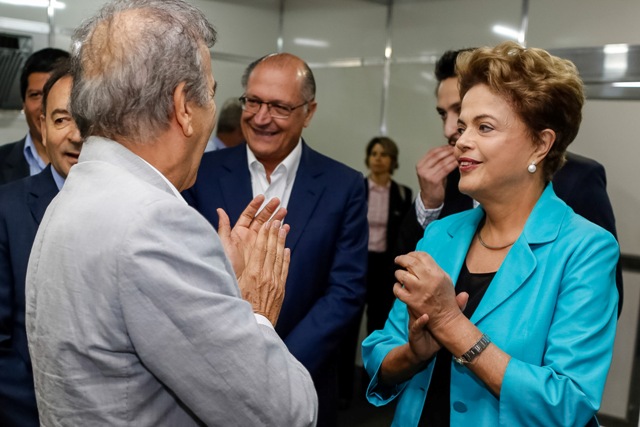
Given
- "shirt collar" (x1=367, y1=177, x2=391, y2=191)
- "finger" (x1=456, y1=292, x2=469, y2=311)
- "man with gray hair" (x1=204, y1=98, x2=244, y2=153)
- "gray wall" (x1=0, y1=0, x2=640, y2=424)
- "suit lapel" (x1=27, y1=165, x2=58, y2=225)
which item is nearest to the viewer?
"finger" (x1=456, y1=292, x2=469, y2=311)

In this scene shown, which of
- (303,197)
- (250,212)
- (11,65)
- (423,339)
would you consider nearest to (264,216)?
(250,212)

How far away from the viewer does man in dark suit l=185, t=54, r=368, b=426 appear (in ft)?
7.73

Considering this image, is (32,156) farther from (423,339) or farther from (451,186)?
(423,339)

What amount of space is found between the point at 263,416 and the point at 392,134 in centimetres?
477

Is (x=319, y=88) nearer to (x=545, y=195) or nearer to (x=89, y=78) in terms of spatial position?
(x=545, y=195)

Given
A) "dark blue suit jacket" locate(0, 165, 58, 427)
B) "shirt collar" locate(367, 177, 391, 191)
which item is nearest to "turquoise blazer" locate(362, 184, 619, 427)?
"dark blue suit jacket" locate(0, 165, 58, 427)

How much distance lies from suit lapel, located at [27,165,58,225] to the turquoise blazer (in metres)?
1.19

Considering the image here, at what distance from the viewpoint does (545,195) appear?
1780 millimetres

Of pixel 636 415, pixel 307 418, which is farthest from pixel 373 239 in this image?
pixel 307 418

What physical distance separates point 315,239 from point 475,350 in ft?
3.11

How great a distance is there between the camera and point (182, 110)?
123 cm

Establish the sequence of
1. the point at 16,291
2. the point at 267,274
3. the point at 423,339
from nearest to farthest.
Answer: the point at 267,274 → the point at 423,339 → the point at 16,291

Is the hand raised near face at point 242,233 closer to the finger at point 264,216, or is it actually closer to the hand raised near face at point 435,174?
the finger at point 264,216

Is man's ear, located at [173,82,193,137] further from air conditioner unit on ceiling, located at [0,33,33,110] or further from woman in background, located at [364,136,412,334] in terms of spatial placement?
woman in background, located at [364,136,412,334]
